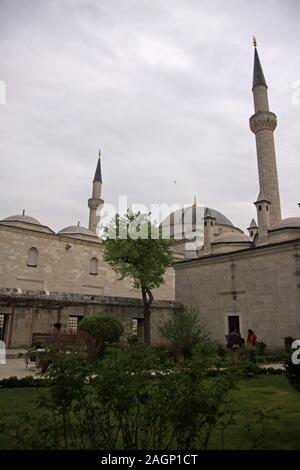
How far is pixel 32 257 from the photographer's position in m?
24.2

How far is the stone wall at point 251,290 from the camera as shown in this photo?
15.4 meters

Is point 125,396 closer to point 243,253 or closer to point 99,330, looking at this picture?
point 99,330

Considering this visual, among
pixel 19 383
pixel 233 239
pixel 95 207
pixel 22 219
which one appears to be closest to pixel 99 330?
pixel 19 383

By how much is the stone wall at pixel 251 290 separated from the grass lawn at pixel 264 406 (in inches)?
247

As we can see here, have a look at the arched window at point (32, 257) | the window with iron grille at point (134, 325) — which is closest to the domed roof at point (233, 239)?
the window with iron grille at point (134, 325)

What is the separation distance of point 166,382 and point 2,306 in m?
12.6

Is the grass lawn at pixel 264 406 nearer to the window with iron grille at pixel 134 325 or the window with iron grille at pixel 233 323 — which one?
the window with iron grille at pixel 233 323

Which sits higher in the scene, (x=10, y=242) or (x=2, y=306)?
(x=10, y=242)

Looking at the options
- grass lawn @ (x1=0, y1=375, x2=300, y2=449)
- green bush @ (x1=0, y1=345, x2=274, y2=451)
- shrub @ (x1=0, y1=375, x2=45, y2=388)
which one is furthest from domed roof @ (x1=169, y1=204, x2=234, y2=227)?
green bush @ (x1=0, y1=345, x2=274, y2=451)

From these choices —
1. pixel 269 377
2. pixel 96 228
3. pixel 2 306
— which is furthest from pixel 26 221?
pixel 269 377

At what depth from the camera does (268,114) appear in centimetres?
2528
